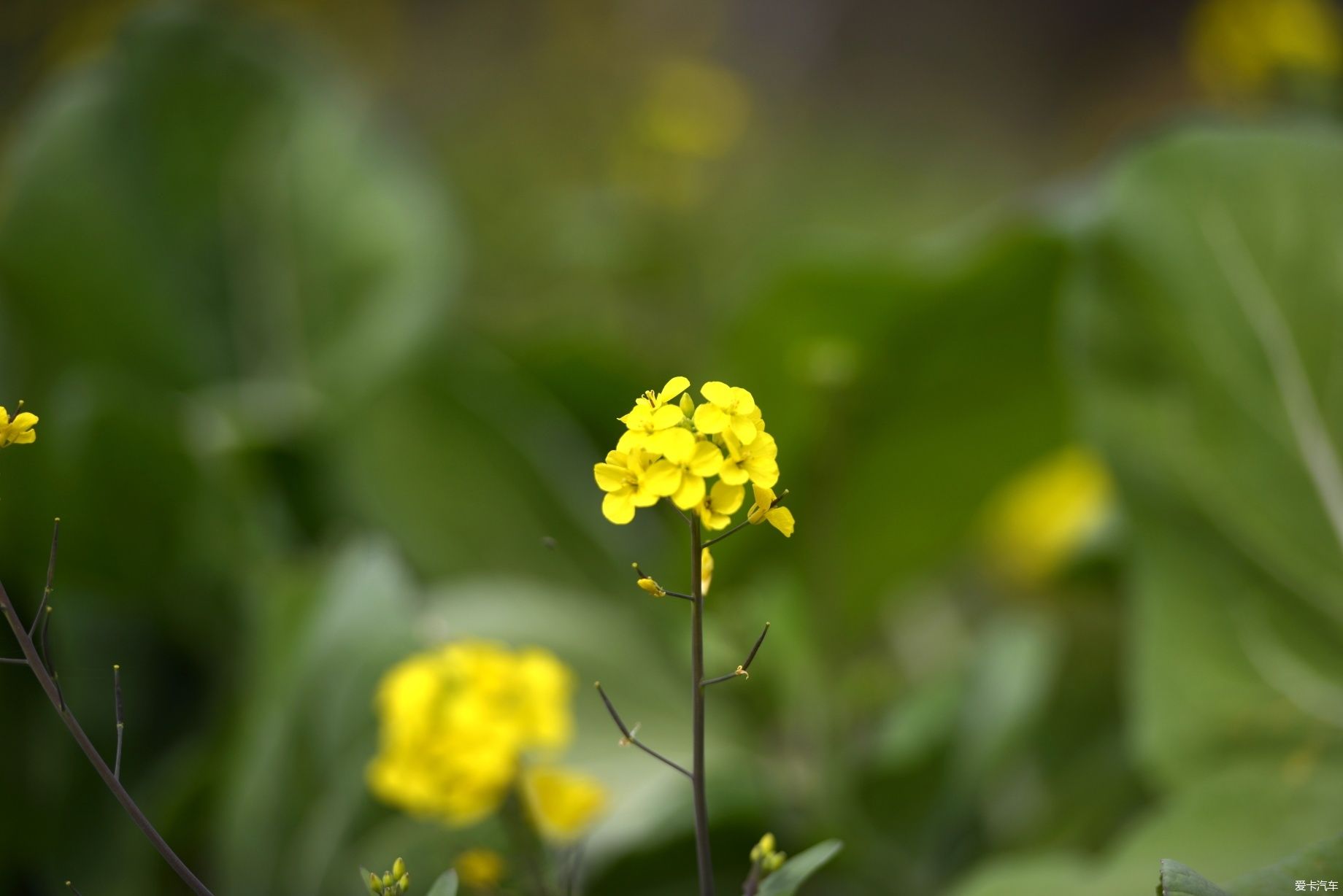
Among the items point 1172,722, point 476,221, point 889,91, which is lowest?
point 1172,722

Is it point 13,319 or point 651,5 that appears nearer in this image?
point 13,319

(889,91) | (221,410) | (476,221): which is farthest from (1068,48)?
(221,410)

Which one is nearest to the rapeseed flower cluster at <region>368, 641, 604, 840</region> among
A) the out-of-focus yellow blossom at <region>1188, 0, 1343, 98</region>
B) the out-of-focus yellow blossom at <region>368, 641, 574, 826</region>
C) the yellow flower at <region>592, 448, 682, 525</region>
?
the out-of-focus yellow blossom at <region>368, 641, 574, 826</region>

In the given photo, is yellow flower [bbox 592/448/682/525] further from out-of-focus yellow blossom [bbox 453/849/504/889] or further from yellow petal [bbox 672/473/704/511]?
out-of-focus yellow blossom [bbox 453/849/504/889]

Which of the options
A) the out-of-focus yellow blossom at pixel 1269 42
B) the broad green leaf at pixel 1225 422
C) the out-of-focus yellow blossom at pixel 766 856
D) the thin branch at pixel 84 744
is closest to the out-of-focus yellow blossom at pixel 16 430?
the thin branch at pixel 84 744

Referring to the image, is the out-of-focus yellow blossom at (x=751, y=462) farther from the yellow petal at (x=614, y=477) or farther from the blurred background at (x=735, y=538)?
the blurred background at (x=735, y=538)

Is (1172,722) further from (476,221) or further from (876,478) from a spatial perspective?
(476,221)
